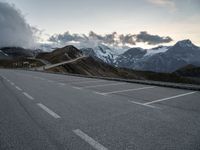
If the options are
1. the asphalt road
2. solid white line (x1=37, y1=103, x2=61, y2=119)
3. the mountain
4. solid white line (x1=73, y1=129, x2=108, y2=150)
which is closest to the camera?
solid white line (x1=73, y1=129, x2=108, y2=150)

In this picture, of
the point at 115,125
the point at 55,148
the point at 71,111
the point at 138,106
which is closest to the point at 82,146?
the point at 55,148

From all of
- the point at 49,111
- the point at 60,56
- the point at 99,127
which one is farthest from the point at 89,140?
the point at 60,56

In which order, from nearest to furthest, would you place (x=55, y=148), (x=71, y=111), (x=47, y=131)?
1. (x=55, y=148)
2. (x=47, y=131)
3. (x=71, y=111)

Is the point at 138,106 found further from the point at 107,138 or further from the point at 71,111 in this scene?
the point at 107,138

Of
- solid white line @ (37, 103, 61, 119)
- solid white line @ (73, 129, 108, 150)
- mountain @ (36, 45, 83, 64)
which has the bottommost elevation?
solid white line @ (73, 129, 108, 150)

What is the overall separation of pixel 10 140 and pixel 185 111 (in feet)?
17.7

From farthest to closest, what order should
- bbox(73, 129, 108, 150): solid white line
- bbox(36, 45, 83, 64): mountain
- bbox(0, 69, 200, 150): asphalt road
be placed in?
bbox(36, 45, 83, 64): mountain
bbox(0, 69, 200, 150): asphalt road
bbox(73, 129, 108, 150): solid white line

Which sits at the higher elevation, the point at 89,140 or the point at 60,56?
the point at 60,56

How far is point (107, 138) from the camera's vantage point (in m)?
4.52

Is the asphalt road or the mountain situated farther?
the mountain

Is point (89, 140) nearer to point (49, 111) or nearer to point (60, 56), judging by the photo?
point (49, 111)

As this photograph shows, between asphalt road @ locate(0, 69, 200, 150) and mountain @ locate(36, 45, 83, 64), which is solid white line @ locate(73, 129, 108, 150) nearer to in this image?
asphalt road @ locate(0, 69, 200, 150)

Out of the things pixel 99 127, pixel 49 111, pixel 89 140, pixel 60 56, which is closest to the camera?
pixel 89 140

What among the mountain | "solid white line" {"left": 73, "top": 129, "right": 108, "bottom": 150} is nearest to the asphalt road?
"solid white line" {"left": 73, "top": 129, "right": 108, "bottom": 150}
